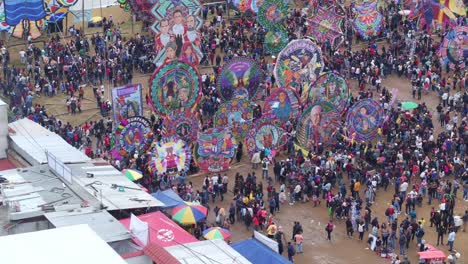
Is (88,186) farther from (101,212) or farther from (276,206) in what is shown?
(276,206)

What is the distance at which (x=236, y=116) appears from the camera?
40875 millimetres

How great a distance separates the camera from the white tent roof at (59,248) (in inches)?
921

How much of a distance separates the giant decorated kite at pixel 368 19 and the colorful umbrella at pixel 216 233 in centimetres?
2364

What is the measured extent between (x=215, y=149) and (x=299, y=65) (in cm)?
717

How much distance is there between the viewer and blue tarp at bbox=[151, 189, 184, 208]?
3319cm

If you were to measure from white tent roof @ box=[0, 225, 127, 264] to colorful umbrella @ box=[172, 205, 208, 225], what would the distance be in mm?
7443

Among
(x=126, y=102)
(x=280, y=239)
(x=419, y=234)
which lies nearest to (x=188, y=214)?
(x=280, y=239)

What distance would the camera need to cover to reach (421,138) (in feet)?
135

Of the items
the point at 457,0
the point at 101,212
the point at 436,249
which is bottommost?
the point at 436,249

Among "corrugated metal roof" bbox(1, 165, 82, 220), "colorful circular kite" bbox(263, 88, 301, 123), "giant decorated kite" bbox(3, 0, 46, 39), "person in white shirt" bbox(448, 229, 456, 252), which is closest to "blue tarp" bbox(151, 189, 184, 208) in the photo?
"corrugated metal roof" bbox(1, 165, 82, 220)

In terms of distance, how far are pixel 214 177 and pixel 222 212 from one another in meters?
3.57

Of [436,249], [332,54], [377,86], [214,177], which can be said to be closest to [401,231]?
[436,249]

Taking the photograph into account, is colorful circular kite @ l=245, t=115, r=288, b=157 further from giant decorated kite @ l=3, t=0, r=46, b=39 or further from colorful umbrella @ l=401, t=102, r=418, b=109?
giant decorated kite @ l=3, t=0, r=46, b=39

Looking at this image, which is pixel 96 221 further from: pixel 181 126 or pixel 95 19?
pixel 95 19
